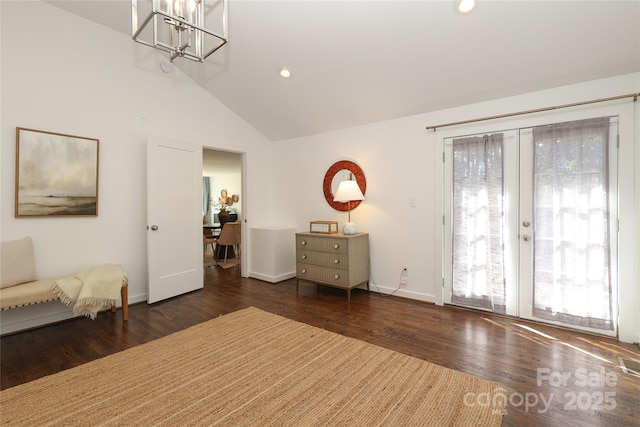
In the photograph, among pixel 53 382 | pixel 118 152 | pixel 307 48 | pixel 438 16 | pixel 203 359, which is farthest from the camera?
pixel 118 152

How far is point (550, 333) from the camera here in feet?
8.49

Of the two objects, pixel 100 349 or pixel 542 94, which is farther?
pixel 542 94

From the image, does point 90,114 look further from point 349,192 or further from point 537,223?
point 537,223

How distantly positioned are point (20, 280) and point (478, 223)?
4.57 metres

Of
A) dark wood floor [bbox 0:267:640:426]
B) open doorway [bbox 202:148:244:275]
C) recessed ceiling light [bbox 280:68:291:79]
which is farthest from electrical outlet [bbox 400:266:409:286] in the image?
open doorway [bbox 202:148:244:275]

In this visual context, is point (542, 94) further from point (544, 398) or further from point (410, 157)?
point (544, 398)

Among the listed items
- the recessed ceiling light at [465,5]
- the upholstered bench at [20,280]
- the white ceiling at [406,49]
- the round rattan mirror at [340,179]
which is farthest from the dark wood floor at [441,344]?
the recessed ceiling light at [465,5]

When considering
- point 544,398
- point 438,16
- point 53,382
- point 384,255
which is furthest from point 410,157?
point 53,382

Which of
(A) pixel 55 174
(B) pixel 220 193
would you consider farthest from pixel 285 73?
(B) pixel 220 193

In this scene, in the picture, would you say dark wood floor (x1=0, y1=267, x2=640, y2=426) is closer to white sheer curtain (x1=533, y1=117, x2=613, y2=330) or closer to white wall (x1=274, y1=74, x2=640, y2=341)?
white sheer curtain (x1=533, y1=117, x2=613, y2=330)

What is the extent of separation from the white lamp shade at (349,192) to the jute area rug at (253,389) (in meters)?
1.85

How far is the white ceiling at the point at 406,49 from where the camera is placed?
2217mm

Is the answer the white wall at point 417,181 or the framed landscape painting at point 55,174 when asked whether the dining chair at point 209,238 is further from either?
the white wall at point 417,181

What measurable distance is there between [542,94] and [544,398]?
2.68 meters
